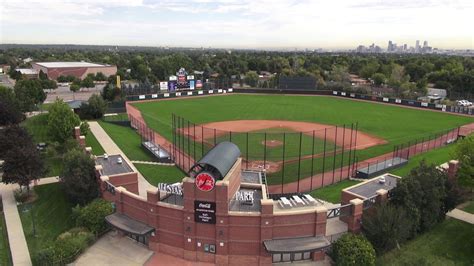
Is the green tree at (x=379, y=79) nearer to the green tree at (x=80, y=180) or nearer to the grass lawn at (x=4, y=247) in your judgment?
the green tree at (x=80, y=180)

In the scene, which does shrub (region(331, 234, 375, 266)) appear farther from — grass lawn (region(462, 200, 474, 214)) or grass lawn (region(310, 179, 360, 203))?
grass lawn (region(462, 200, 474, 214))

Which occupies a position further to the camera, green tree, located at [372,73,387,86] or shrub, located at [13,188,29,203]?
green tree, located at [372,73,387,86]

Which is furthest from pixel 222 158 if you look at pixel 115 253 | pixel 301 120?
pixel 301 120

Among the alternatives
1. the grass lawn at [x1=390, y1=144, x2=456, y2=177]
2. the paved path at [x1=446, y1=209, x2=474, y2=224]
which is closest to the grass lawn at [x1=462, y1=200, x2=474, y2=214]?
the paved path at [x1=446, y1=209, x2=474, y2=224]

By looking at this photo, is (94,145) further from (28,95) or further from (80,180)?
(28,95)

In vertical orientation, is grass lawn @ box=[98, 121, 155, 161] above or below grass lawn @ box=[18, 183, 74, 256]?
above
